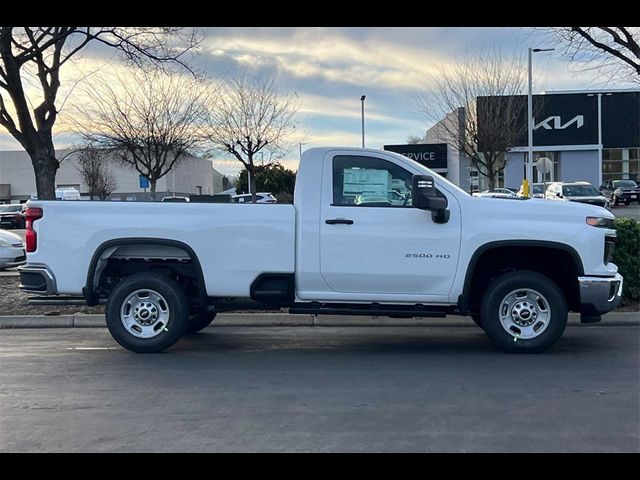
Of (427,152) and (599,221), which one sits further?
(427,152)

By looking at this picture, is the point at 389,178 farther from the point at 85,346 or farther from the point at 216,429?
the point at 85,346

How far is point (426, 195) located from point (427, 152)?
3523 cm

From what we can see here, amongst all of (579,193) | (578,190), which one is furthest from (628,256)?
(578,190)

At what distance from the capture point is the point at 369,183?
7.66 metres

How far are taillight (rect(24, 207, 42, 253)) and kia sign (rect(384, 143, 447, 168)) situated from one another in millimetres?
33818

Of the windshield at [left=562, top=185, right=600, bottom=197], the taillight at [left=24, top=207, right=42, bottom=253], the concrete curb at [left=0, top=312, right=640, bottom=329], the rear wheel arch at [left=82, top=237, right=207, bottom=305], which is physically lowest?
the concrete curb at [left=0, top=312, right=640, bottom=329]

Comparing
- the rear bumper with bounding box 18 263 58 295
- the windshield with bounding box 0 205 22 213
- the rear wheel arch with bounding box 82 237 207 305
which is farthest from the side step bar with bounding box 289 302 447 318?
the windshield with bounding box 0 205 22 213

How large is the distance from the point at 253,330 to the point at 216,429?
429 centimetres

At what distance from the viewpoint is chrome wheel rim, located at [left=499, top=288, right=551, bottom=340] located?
7.47 metres

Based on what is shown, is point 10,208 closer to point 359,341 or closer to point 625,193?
point 625,193

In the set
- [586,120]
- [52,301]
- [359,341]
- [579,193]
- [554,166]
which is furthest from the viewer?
[554,166]

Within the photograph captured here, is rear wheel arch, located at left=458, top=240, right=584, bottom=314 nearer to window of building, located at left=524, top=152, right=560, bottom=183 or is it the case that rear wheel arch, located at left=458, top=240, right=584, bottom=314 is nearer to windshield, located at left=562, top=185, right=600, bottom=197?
windshield, located at left=562, top=185, right=600, bottom=197

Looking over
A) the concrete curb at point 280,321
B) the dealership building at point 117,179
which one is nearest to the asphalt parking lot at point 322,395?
the concrete curb at point 280,321

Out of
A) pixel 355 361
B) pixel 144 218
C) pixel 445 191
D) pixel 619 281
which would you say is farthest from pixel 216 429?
pixel 619 281
